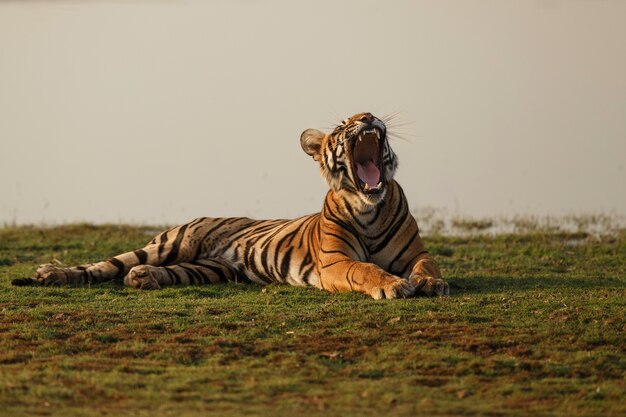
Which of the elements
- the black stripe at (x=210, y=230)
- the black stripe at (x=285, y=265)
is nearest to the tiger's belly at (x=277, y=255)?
the black stripe at (x=285, y=265)

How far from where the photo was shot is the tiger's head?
9906 mm

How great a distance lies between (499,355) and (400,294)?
1880 mm

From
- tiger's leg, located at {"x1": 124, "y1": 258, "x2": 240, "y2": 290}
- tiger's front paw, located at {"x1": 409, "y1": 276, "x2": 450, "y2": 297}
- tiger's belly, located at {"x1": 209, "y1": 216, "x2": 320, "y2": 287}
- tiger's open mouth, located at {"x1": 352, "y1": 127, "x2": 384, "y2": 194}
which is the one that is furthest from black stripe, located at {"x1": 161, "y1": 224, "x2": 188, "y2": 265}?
tiger's front paw, located at {"x1": 409, "y1": 276, "x2": 450, "y2": 297}

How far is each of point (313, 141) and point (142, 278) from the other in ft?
5.87

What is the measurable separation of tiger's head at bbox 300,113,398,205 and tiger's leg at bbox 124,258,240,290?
53.2 inches

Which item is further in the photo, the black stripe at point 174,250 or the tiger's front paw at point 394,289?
the black stripe at point 174,250

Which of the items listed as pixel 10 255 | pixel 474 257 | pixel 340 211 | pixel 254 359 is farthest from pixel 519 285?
pixel 10 255

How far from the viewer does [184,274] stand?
10.7 meters

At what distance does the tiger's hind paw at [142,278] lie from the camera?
10.3 metres

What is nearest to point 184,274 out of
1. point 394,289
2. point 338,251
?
point 338,251

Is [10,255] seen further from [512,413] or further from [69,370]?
[512,413]

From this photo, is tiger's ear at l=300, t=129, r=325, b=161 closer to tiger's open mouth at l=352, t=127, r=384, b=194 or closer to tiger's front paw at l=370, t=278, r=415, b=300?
tiger's open mouth at l=352, t=127, r=384, b=194

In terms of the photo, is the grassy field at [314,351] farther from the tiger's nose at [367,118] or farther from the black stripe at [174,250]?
the tiger's nose at [367,118]

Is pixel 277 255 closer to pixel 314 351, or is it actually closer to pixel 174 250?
pixel 174 250
